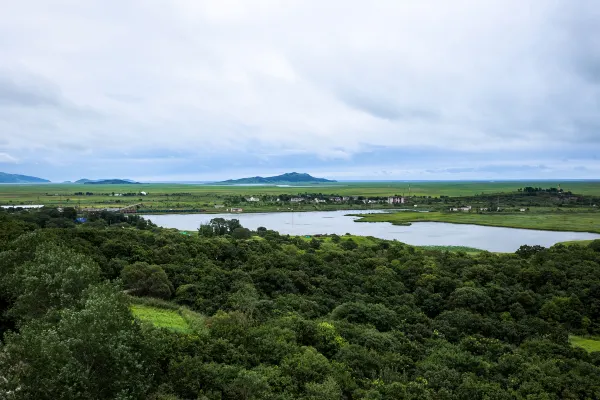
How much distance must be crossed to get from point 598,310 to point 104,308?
24445mm

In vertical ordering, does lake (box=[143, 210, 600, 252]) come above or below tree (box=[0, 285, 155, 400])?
below

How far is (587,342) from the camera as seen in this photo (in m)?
20.7

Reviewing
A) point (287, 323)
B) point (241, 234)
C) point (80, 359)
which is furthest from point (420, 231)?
point (80, 359)

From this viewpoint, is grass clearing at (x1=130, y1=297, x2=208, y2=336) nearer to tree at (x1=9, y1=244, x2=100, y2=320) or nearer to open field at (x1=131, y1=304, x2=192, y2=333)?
open field at (x1=131, y1=304, x2=192, y2=333)

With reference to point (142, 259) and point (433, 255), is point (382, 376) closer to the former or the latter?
point (142, 259)

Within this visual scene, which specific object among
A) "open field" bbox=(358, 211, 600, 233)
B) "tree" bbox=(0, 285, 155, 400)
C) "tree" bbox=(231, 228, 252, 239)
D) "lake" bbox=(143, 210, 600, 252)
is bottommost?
"lake" bbox=(143, 210, 600, 252)

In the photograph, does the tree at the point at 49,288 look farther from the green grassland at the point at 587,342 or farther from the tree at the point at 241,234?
the tree at the point at 241,234

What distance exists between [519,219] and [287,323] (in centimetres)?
6939

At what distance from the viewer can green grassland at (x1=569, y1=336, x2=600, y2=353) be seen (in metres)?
19.9

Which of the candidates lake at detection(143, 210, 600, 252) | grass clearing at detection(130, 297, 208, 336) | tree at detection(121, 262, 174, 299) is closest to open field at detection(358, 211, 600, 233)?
lake at detection(143, 210, 600, 252)

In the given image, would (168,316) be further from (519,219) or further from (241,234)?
(519,219)

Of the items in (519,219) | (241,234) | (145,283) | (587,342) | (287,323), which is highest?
(241,234)

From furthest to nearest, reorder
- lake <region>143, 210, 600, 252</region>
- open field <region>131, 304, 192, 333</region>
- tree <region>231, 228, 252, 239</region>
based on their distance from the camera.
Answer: lake <region>143, 210, 600, 252</region> < tree <region>231, 228, 252, 239</region> < open field <region>131, 304, 192, 333</region>

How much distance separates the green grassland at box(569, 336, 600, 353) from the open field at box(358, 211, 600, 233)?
48.6 meters
